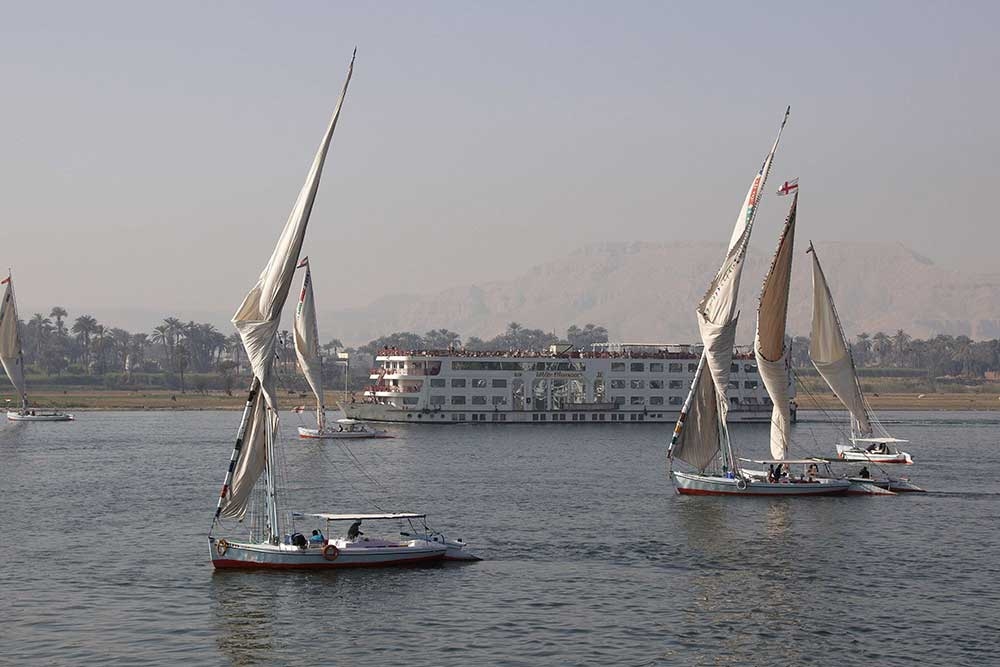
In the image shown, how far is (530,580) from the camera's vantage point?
49.3 m

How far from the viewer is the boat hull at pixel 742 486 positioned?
74375mm

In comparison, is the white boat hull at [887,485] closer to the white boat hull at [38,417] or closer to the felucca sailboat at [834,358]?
the felucca sailboat at [834,358]

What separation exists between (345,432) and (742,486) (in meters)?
62.4

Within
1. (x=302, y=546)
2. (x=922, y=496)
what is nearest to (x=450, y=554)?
(x=302, y=546)

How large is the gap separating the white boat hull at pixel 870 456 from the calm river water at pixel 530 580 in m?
8.75

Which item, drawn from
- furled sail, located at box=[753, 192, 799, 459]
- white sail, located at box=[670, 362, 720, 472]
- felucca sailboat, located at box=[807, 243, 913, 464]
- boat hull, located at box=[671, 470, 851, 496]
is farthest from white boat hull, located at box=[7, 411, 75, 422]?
furled sail, located at box=[753, 192, 799, 459]

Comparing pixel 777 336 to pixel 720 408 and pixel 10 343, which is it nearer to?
pixel 720 408

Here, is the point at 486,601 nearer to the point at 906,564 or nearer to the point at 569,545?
the point at 569,545

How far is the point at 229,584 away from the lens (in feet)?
156

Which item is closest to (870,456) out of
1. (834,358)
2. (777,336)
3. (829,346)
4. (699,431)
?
(834,358)

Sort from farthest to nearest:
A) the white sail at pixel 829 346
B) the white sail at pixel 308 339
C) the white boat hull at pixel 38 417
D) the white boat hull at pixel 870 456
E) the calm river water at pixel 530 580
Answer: the white boat hull at pixel 38 417
the white sail at pixel 308 339
the white boat hull at pixel 870 456
the white sail at pixel 829 346
the calm river water at pixel 530 580

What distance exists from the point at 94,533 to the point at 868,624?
116 feet

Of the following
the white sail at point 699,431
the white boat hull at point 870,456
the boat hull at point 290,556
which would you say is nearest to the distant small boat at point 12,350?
the white boat hull at point 870,456

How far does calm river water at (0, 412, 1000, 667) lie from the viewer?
39875mm
